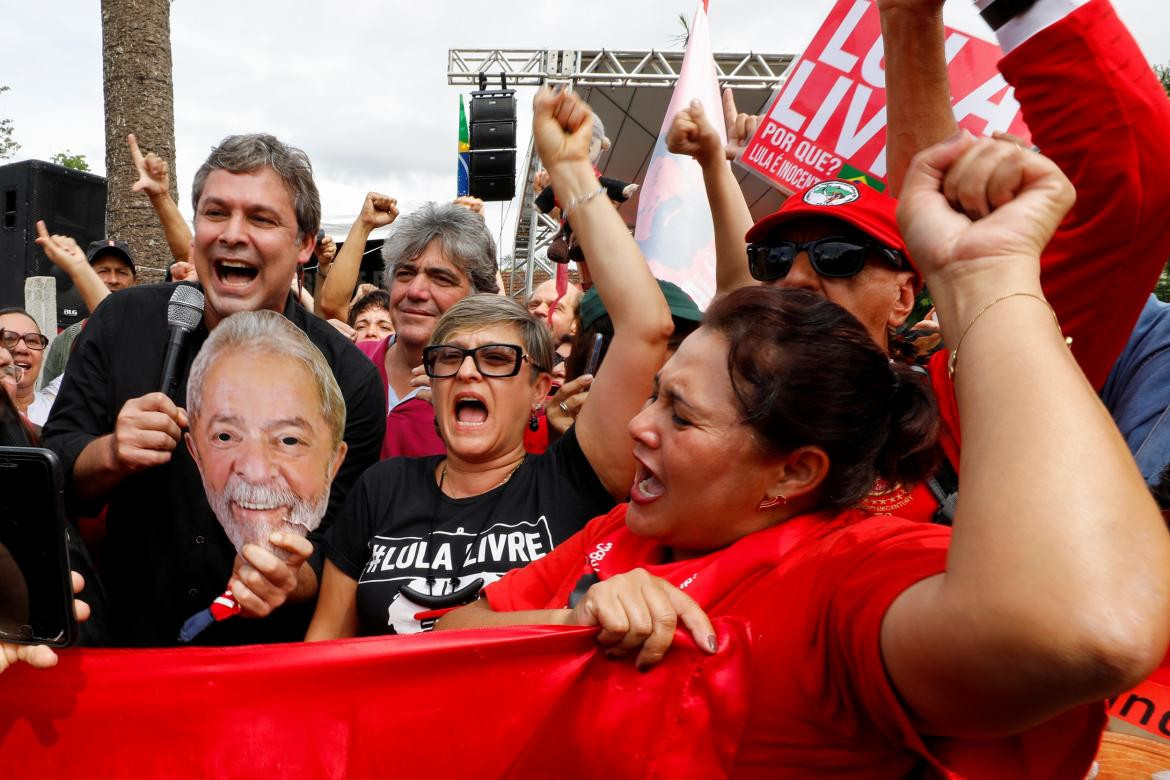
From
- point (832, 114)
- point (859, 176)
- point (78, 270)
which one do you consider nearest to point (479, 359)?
point (859, 176)

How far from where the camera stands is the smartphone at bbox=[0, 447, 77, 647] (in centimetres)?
122

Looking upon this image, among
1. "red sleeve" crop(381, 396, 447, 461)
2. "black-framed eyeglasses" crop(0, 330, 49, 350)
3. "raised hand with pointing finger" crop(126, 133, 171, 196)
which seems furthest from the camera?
"black-framed eyeglasses" crop(0, 330, 49, 350)

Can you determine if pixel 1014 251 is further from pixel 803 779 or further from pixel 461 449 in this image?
pixel 461 449

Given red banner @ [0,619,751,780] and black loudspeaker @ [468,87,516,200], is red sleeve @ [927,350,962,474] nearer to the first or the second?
red banner @ [0,619,751,780]

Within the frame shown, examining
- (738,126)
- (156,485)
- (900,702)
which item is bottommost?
(156,485)

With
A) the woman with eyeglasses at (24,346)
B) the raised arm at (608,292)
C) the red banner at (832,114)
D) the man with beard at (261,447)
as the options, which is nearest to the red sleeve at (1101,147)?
the raised arm at (608,292)

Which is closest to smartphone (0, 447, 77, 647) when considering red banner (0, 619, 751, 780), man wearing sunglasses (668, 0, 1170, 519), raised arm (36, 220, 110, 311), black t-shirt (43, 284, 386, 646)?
red banner (0, 619, 751, 780)

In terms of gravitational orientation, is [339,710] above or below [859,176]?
below

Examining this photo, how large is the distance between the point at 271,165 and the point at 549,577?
5.01 ft

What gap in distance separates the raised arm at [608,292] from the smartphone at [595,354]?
0.49 m

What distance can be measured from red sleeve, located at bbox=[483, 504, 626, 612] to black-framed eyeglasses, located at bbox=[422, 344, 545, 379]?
0.75m

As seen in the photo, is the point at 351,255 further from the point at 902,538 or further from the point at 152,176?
the point at 902,538

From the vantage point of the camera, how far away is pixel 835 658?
3.63 ft

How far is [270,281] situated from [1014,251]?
2015 mm
